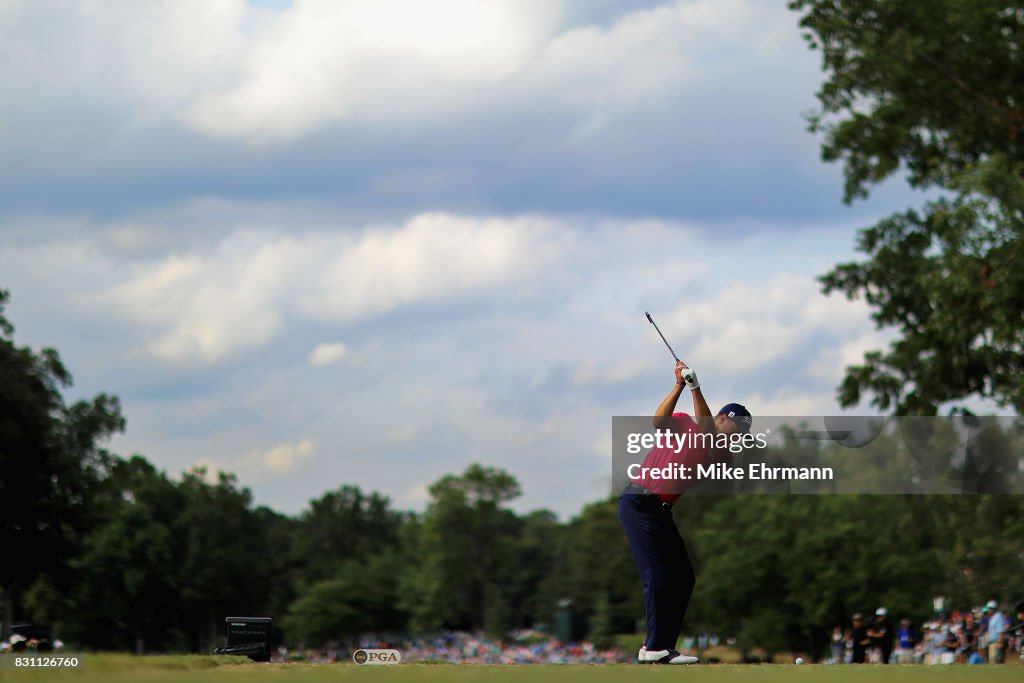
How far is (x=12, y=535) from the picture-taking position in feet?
149

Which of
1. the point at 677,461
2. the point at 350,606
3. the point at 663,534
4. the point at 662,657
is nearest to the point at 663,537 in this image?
the point at 663,534

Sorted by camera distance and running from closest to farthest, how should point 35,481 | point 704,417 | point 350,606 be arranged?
point 704,417 → point 35,481 → point 350,606

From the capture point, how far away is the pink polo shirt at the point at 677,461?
A: 12.1 metres

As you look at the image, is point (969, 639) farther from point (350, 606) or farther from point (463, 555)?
point (350, 606)

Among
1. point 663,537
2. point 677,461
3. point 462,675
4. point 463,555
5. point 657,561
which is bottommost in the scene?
point 462,675

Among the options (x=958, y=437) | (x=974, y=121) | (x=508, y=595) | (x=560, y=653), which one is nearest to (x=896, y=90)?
(x=974, y=121)

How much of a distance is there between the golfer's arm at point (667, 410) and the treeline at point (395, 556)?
3225 centimetres

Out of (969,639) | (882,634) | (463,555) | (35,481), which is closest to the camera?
(969,639)

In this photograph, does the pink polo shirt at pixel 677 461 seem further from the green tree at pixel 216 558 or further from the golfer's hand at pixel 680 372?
the green tree at pixel 216 558

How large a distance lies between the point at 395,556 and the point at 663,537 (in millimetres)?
153135

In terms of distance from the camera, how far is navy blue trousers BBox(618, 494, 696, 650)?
12609mm

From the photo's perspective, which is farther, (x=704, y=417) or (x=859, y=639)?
(x=859, y=639)

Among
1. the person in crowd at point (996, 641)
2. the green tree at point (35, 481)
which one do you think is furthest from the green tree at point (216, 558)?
the person in crowd at point (996, 641)

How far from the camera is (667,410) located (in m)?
12.2
